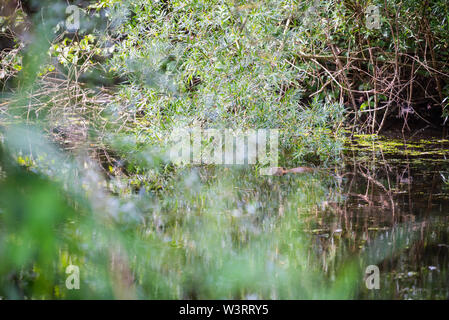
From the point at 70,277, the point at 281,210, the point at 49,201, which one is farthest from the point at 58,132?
the point at 49,201

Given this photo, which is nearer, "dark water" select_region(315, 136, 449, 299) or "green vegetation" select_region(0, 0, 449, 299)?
"green vegetation" select_region(0, 0, 449, 299)

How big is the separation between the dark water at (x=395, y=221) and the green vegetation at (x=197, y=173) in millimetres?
14

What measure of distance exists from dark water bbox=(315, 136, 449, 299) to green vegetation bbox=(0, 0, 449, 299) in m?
0.01

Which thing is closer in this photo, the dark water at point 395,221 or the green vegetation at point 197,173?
the green vegetation at point 197,173

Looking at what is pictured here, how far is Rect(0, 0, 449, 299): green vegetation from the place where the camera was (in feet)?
3.09

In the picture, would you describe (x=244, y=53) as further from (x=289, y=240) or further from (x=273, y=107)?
(x=289, y=240)

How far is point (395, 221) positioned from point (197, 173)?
4.23 ft

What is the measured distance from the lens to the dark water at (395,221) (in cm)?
162

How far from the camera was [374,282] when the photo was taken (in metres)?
1.56

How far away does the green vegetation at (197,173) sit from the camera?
0.94 m

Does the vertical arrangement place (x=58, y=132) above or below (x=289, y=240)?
above

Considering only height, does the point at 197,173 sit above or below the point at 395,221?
above

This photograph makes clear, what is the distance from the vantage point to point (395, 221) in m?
2.21
